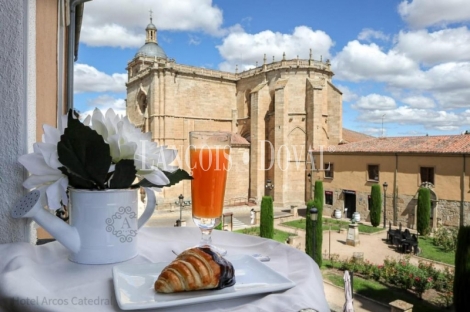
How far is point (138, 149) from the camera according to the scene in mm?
854

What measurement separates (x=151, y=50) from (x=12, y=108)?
76.0 ft

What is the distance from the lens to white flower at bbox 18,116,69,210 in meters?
0.78

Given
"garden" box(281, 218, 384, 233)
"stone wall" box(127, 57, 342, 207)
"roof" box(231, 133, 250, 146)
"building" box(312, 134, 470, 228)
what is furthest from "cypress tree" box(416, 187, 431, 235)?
"roof" box(231, 133, 250, 146)

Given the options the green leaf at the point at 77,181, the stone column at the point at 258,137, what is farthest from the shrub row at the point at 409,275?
the stone column at the point at 258,137

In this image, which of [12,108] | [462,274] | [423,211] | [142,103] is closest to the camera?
[12,108]

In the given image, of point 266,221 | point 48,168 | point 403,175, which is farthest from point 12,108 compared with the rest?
point 403,175

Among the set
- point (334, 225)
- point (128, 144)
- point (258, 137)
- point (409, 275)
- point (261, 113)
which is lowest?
point (334, 225)

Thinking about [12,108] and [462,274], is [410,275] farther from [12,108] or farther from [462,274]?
[12,108]

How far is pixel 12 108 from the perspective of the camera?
2.90 feet

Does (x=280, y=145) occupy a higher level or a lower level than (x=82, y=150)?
higher

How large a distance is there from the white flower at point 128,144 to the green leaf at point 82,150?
0.05 meters

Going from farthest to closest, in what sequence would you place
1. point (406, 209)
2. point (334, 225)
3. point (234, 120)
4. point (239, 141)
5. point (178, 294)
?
Answer: point (234, 120), point (239, 141), point (406, 209), point (334, 225), point (178, 294)

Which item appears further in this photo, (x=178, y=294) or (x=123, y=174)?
(x=123, y=174)

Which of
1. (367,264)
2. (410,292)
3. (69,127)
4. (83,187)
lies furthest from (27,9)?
(367,264)
